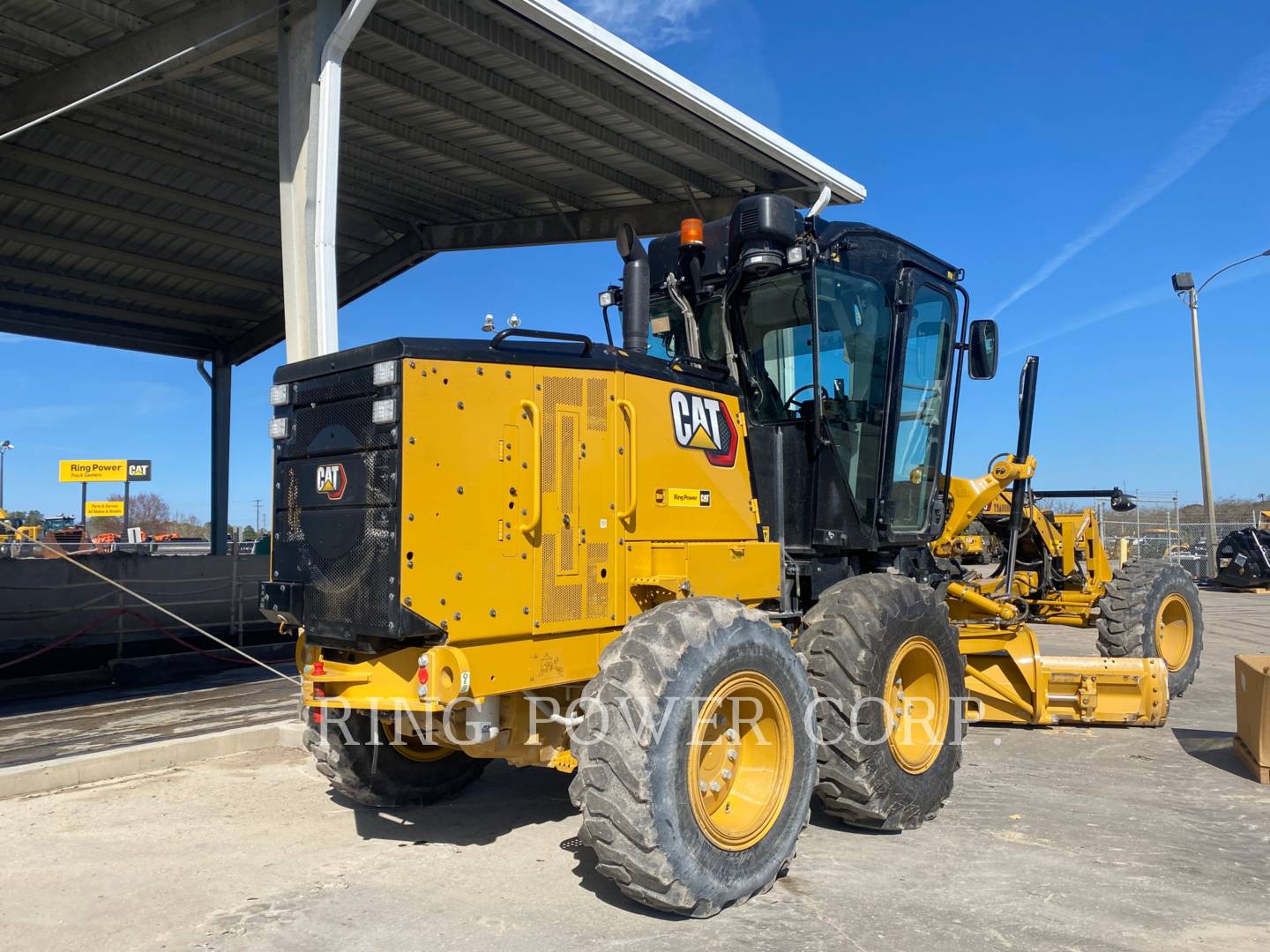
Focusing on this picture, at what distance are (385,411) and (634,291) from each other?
1705 mm

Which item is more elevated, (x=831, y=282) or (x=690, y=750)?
(x=831, y=282)

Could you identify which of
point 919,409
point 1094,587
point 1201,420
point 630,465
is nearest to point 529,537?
point 630,465

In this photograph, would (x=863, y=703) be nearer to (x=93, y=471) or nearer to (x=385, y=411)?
(x=385, y=411)

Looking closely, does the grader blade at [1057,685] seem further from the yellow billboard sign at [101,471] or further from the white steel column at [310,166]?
the yellow billboard sign at [101,471]

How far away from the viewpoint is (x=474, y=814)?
558cm

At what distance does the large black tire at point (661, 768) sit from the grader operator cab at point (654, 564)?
0.5 inches

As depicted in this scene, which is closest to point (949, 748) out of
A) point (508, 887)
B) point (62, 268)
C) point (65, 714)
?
point (508, 887)

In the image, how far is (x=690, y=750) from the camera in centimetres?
405

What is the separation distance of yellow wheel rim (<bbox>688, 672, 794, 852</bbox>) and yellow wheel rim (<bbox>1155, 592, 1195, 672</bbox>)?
23.7ft

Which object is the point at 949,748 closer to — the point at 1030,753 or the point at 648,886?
the point at 1030,753

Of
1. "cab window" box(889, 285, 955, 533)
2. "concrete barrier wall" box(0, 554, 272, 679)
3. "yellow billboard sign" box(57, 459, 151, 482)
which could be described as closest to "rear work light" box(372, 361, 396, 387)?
"cab window" box(889, 285, 955, 533)

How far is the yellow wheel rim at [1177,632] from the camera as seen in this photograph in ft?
33.1

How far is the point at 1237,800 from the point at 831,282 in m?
4.00

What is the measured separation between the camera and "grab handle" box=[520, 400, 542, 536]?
14.4ft
